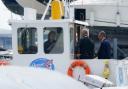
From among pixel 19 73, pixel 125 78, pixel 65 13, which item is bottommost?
pixel 125 78

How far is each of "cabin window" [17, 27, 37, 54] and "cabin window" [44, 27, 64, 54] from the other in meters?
0.22

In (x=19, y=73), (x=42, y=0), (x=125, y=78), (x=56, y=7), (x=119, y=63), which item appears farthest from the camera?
(x=42, y=0)

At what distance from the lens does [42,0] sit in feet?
45.4

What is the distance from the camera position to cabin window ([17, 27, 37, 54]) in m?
9.74

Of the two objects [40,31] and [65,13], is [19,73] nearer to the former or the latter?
[40,31]

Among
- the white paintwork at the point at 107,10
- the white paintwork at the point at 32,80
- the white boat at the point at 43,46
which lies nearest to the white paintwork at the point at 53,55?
the white boat at the point at 43,46

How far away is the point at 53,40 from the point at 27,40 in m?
0.52

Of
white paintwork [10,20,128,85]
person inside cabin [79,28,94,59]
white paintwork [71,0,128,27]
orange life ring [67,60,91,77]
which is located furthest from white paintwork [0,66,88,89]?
white paintwork [71,0,128,27]

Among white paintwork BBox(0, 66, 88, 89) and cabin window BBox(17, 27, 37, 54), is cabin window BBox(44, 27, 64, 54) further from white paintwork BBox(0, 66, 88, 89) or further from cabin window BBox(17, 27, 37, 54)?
white paintwork BBox(0, 66, 88, 89)

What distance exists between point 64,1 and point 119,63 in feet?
8.25

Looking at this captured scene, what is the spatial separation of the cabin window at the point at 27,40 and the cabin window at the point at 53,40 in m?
0.22

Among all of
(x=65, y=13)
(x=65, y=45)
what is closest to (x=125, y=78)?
(x=65, y=45)

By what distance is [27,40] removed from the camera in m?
9.73

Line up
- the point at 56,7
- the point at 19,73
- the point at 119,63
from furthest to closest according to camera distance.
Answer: the point at 56,7 < the point at 119,63 < the point at 19,73
